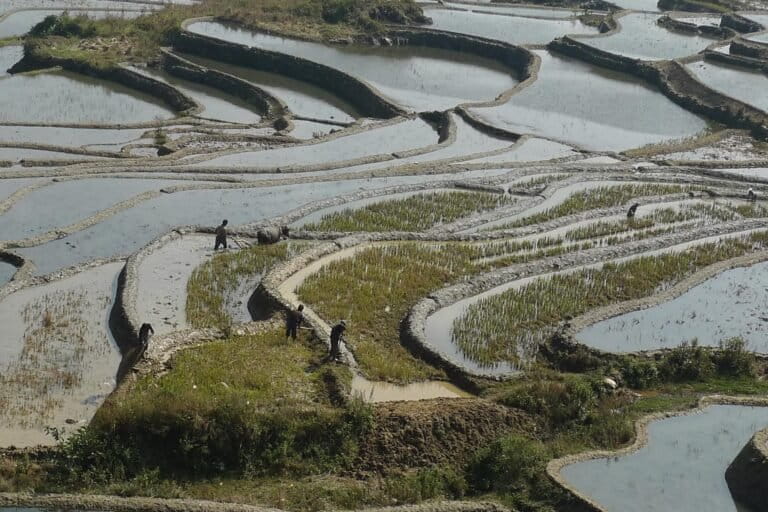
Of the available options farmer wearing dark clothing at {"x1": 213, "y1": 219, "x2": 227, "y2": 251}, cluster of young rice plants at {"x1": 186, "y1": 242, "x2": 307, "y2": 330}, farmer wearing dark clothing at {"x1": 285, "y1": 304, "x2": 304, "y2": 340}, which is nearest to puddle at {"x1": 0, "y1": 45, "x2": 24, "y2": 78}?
farmer wearing dark clothing at {"x1": 213, "y1": 219, "x2": 227, "y2": 251}

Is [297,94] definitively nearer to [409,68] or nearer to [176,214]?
[409,68]

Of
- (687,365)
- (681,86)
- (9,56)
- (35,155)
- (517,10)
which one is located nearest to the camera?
(687,365)

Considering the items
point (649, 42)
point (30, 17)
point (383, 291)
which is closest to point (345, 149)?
point (383, 291)

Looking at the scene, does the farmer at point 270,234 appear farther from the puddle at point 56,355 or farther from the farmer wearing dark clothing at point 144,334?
the farmer wearing dark clothing at point 144,334

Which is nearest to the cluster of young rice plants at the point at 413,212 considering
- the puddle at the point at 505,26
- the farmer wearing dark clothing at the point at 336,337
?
the farmer wearing dark clothing at the point at 336,337

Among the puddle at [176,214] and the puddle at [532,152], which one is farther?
the puddle at [532,152]

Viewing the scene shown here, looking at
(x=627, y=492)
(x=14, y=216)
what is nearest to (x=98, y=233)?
(x=14, y=216)

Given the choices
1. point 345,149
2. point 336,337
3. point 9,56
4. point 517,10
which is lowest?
point 9,56
